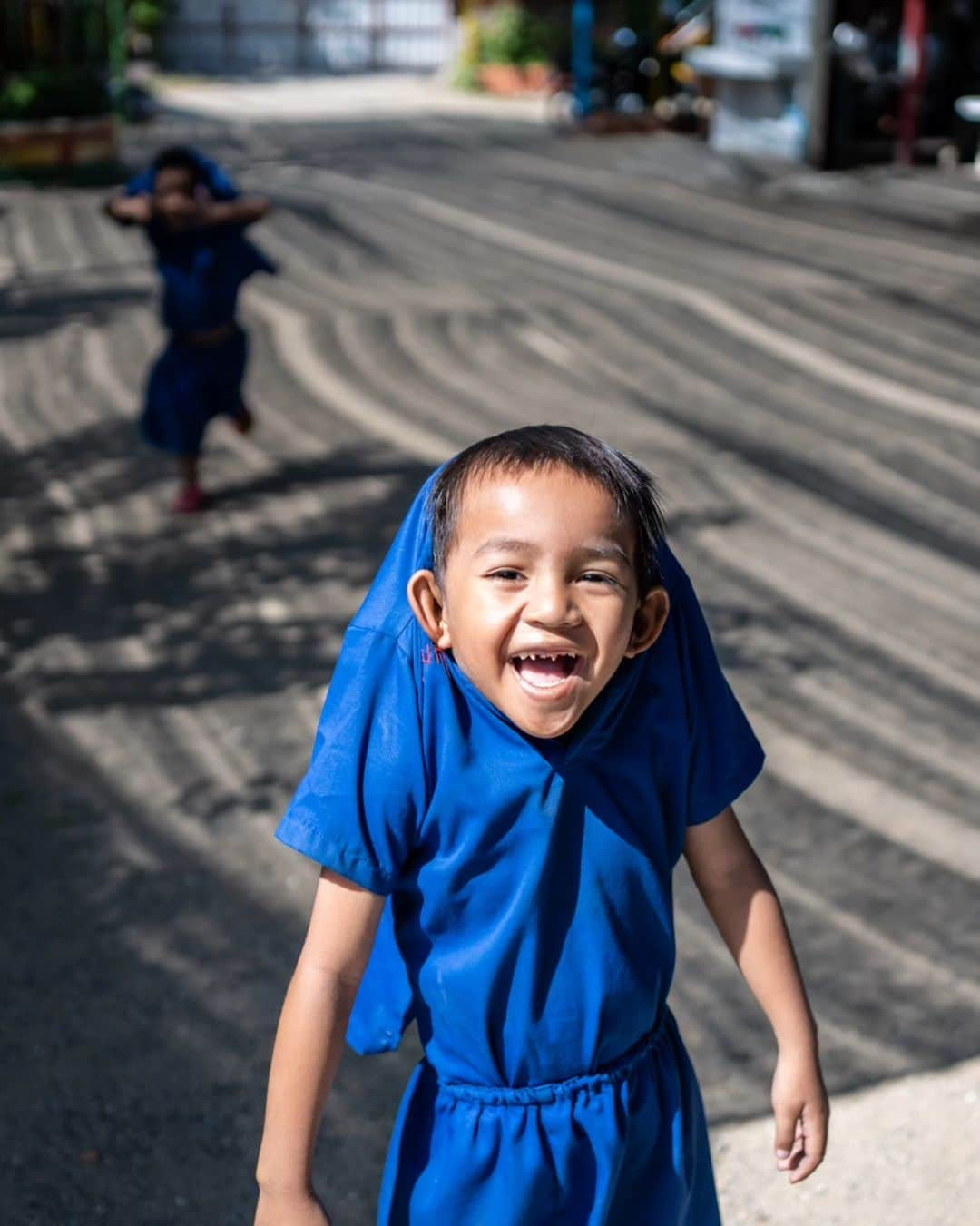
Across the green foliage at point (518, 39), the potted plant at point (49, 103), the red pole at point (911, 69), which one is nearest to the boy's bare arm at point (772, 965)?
the red pole at point (911, 69)

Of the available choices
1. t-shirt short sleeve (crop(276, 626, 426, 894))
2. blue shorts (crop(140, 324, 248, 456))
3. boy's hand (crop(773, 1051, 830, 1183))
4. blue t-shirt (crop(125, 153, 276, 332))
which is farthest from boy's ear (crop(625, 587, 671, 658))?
blue shorts (crop(140, 324, 248, 456))

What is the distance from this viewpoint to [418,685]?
1.83 meters

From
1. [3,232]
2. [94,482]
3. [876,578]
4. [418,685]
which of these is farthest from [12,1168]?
[3,232]

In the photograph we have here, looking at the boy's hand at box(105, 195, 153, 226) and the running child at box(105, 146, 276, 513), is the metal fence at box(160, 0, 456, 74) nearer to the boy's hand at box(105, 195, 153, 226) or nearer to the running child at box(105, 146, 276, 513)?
the running child at box(105, 146, 276, 513)

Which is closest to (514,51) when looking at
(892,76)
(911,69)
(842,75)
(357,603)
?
(892,76)

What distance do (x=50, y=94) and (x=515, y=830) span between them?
1835 centimetres

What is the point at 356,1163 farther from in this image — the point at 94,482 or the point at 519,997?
the point at 94,482

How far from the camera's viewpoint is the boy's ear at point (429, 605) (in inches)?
71.4

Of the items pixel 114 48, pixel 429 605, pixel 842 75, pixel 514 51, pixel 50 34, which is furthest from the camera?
pixel 514 51

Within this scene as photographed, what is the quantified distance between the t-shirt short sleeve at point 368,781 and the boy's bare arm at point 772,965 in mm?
404

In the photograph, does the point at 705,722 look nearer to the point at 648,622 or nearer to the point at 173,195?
the point at 648,622

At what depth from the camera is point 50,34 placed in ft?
66.3

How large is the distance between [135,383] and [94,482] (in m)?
2.24

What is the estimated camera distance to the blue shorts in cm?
758
